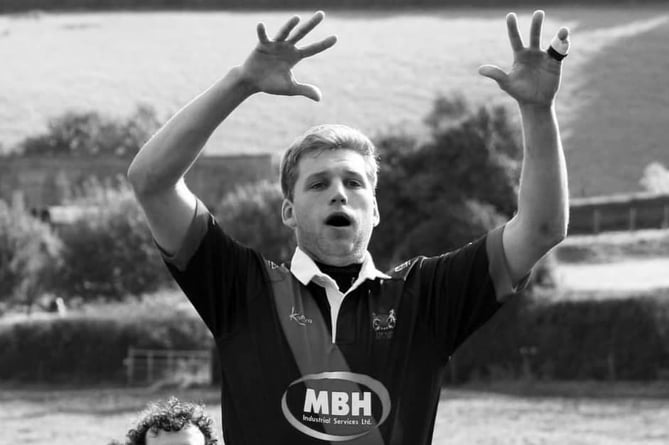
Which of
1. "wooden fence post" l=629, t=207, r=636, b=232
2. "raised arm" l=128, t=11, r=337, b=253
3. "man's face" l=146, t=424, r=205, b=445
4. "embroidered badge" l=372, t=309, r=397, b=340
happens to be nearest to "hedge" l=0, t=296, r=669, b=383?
"wooden fence post" l=629, t=207, r=636, b=232

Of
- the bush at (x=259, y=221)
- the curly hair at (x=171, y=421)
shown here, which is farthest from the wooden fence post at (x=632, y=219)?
the curly hair at (x=171, y=421)

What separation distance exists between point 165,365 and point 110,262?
1870 centimetres

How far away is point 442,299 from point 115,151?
347 ft

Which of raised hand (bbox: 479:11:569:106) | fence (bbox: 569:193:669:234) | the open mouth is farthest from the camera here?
fence (bbox: 569:193:669:234)

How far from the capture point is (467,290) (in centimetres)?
454

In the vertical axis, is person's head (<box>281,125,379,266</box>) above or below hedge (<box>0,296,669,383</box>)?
above

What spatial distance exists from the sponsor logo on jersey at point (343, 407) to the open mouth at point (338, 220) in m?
0.47

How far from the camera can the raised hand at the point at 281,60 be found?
4.35 meters

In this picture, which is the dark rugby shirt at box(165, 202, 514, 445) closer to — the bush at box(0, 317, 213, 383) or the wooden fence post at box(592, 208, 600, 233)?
the bush at box(0, 317, 213, 383)

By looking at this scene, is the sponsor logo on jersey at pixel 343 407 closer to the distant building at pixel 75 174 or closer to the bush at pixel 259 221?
the bush at pixel 259 221

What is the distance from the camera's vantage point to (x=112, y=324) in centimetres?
4550

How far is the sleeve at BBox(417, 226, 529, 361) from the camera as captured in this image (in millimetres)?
4504

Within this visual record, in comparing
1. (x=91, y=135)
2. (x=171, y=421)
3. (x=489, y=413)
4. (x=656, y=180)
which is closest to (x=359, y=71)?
(x=91, y=135)

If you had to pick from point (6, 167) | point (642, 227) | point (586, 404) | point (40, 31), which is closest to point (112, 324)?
point (586, 404)
